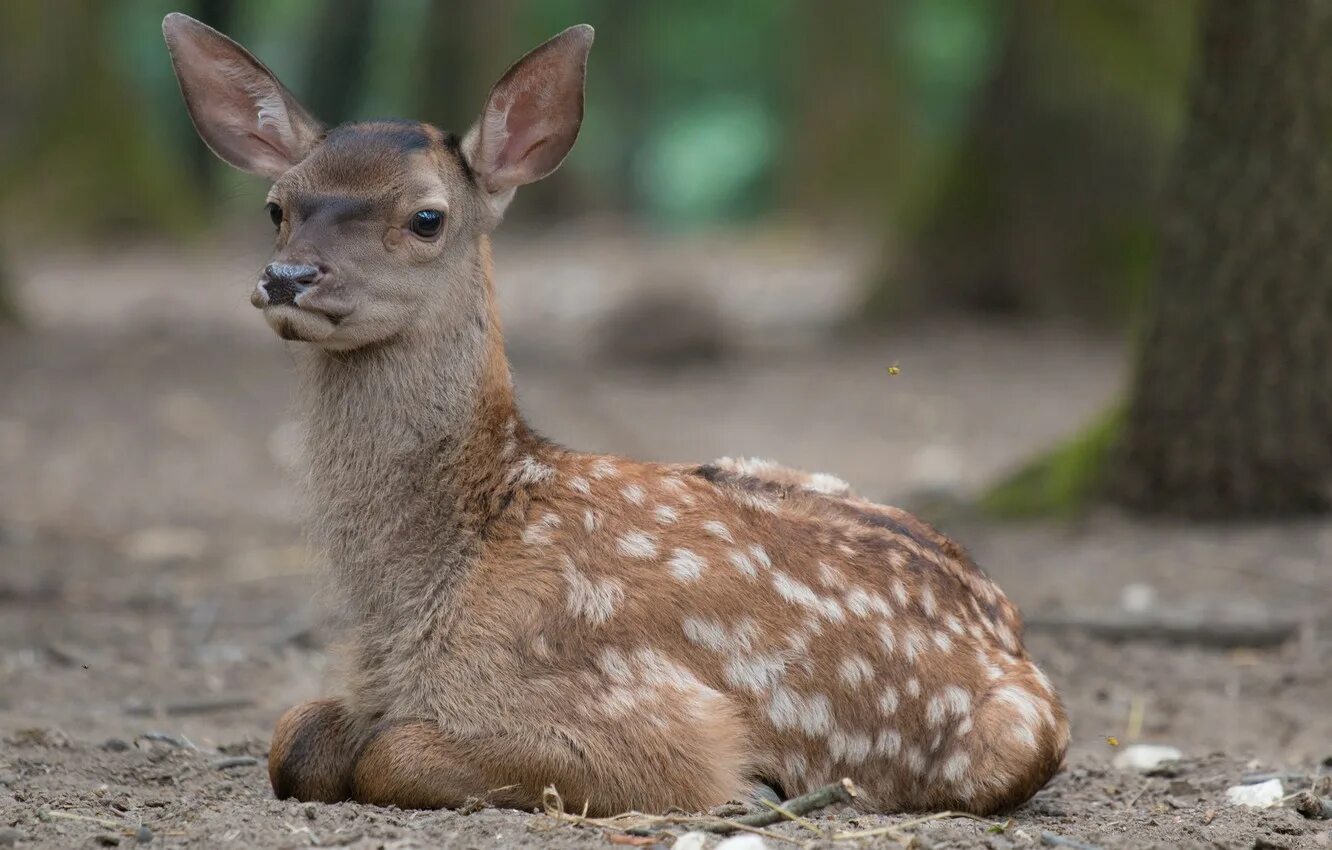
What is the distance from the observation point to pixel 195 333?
1318cm

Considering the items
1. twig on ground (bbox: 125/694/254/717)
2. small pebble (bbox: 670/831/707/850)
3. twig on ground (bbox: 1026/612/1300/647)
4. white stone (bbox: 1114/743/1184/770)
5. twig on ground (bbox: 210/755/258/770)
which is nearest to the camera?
small pebble (bbox: 670/831/707/850)

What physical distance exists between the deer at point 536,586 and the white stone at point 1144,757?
0.83 metres

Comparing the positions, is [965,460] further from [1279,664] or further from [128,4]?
[128,4]

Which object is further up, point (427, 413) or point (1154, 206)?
point (1154, 206)

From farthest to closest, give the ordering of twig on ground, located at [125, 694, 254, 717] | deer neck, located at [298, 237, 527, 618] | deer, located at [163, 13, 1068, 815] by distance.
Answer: twig on ground, located at [125, 694, 254, 717]
deer neck, located at [298, 237, 527, 618]
deer, located at [163, 13, 1068, 815]

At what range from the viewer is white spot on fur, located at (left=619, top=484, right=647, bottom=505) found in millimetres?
4539

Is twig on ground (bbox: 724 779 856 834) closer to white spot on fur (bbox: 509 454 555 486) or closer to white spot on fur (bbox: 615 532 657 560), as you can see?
white spot on fur (bbox: 615 532 657 560)

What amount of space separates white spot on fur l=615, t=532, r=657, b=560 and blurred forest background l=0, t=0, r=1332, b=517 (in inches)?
83.3

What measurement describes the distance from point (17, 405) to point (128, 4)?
1821cm

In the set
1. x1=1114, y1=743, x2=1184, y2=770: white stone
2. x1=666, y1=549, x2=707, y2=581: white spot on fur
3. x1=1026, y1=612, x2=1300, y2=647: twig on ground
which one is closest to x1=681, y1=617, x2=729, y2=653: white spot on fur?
x1=666, y1=549, x2=707, y2=581: white spot on fur

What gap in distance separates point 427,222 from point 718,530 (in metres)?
1.08

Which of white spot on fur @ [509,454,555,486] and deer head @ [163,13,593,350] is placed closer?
deer head @ [163,13,593,350]

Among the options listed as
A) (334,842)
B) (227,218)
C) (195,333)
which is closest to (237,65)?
(334,842)

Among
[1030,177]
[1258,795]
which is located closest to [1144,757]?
[1258,795]
